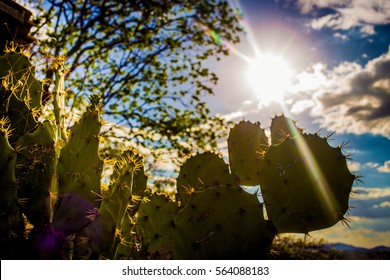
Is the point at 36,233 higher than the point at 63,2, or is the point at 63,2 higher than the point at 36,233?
the point at 63,2

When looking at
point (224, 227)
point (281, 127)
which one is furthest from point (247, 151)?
point (224, 227)

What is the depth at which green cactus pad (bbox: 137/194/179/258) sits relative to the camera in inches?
95.9

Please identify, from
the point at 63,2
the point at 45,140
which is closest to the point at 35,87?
the point at 45,140

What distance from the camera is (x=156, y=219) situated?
2498 millimetres

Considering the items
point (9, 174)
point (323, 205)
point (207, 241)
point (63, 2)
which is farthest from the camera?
point (63, 2)

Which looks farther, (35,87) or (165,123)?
(165,123)

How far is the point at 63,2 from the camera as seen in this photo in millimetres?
8906

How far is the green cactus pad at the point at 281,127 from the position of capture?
8.45 ft

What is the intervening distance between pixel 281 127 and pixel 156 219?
1.05 m

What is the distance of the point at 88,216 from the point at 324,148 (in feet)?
4.10

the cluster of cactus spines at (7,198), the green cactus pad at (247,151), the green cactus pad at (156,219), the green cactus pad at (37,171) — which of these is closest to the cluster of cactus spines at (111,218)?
the green cactus pad at (37,171)

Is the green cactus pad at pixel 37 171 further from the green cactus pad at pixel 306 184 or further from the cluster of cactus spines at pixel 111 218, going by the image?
the green cactus pad at pixel 306 184

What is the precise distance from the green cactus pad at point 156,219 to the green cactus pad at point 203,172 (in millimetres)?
115

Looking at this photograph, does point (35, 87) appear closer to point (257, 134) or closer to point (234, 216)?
point (234, 216)
